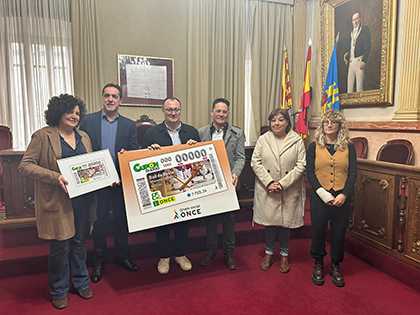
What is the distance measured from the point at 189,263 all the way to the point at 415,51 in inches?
143

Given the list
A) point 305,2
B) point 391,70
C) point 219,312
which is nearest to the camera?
point 219,312

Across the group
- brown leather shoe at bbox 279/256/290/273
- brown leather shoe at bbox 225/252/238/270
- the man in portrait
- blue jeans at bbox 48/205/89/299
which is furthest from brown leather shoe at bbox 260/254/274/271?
the man in portrait

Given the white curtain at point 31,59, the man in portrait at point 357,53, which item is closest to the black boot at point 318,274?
the man in portrait at point 357,53

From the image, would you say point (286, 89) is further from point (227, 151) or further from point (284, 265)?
point (284, 265)

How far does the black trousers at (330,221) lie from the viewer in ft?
Result: 8.00

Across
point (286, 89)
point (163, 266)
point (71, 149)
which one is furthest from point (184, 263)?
point (286, 89)

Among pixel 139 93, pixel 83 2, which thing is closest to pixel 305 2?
pixel 139 93

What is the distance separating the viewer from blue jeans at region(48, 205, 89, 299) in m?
2.08

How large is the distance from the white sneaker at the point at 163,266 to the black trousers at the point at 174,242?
0.16 feet

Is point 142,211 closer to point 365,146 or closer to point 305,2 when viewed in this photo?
point 365,146

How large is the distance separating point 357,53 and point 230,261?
358 centimetres

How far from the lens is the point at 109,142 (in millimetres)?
2434

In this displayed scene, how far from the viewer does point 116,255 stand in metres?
2.70

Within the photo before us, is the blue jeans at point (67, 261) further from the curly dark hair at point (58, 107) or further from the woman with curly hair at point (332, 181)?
the woman with curly hair at point (332, 181)
